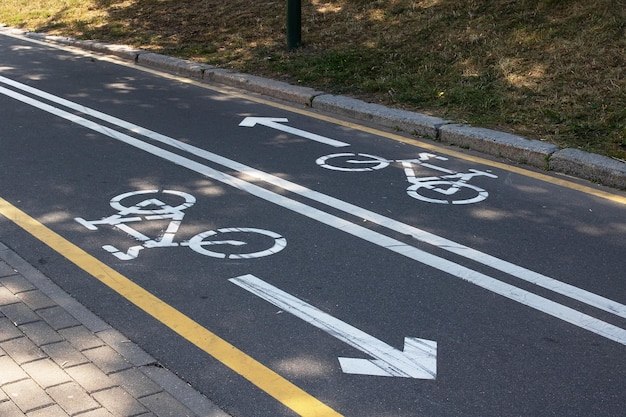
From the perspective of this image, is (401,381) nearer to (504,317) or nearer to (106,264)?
(504,317)

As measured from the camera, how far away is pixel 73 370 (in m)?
4.09

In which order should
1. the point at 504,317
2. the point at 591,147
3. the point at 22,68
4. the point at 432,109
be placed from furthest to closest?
the point at 22,68, the point at 432,109, the point at 591,147, the point at 504,317

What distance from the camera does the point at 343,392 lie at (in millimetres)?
4043

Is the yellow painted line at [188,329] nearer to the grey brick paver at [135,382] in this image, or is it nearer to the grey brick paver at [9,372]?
the grey brick paver at [135,382]

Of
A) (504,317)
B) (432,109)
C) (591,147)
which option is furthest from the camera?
(432,109)

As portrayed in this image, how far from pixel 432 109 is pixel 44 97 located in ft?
15.4

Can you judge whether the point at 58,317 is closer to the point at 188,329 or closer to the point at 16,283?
the point at 16,283

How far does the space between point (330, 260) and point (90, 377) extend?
1991 mm

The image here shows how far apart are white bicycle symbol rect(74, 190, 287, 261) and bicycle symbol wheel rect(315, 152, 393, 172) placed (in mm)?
1585

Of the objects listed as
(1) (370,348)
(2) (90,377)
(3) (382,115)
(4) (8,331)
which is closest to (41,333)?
(4) (8,331)

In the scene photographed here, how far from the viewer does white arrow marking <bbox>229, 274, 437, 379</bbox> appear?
4234 millimetres

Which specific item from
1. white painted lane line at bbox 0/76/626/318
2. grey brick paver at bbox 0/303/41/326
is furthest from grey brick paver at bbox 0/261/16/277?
white painted lane line at bbox 0/76/626/318

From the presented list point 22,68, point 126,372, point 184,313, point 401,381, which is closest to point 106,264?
point 184,313

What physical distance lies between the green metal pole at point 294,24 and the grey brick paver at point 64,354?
27.9 ft
